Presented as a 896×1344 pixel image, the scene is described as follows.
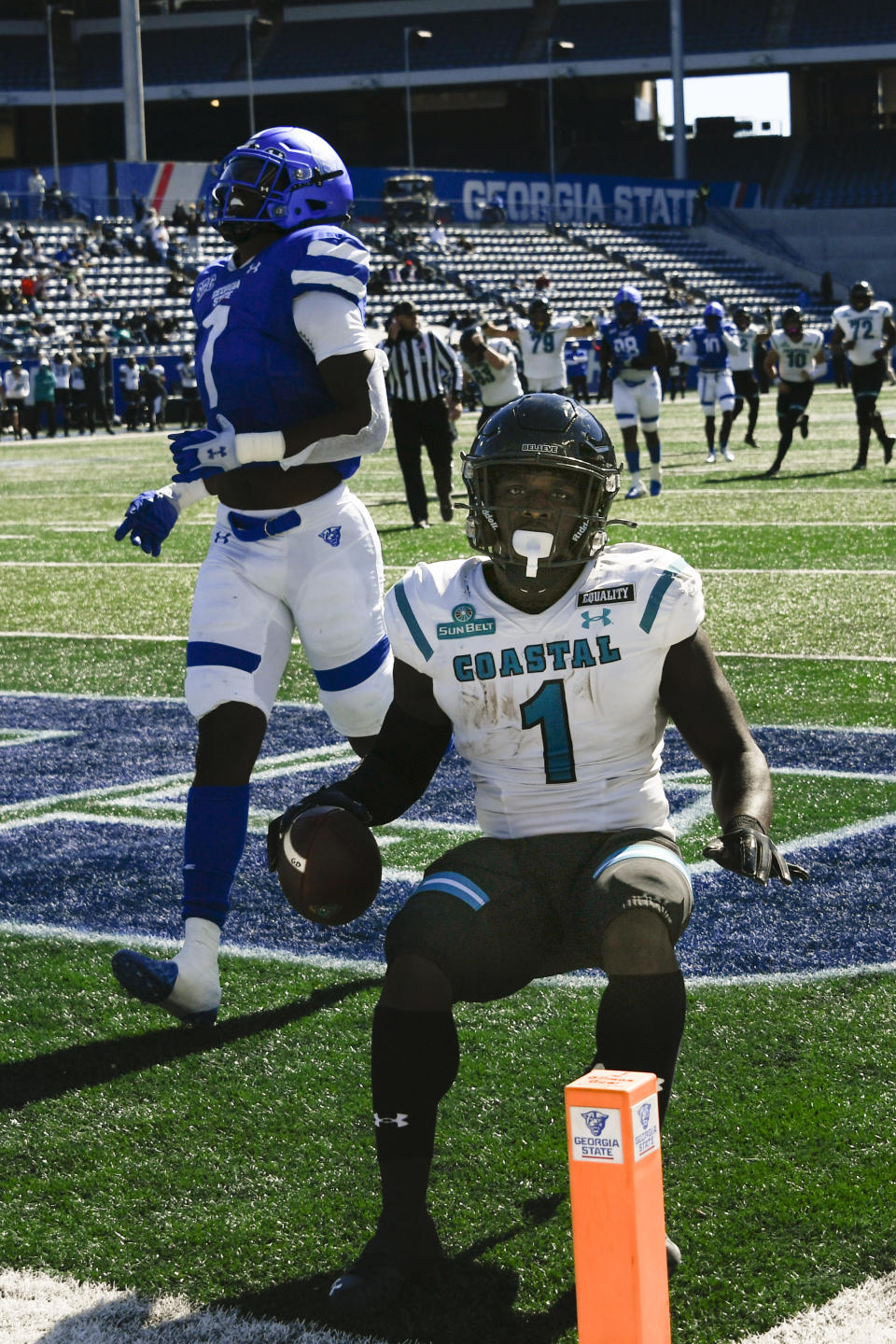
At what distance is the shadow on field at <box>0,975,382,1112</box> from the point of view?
11.5ft

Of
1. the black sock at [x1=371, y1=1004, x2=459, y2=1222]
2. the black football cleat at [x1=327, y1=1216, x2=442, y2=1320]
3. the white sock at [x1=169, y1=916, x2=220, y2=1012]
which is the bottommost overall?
the black football cleat at [x1=327, y1=1216, x2=442, y2=1320]

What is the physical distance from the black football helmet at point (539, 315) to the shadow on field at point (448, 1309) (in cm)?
1488

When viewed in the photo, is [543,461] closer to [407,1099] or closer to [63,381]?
[407,1099]

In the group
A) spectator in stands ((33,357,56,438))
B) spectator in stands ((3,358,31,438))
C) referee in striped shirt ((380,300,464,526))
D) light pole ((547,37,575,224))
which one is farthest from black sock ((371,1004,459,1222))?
light pole ((547,37,575,224))

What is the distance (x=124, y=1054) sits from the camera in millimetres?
3674

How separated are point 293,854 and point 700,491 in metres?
13.3

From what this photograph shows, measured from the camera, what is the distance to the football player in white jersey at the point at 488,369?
15523 millimetres

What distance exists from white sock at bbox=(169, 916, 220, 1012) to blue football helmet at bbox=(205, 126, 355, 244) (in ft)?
5.59

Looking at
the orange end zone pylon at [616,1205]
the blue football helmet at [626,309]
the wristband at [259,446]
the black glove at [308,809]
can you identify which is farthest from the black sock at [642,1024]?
the blue football helmet at [626,309]

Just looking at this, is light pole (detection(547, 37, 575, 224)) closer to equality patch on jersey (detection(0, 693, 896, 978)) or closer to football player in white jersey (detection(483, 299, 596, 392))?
football player in white jersey (detection(483, 299, 596, 392))

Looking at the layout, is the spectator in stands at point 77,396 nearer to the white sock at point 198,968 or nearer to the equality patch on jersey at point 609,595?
the white sock at point 198,968

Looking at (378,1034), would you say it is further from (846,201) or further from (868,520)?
(846,201)

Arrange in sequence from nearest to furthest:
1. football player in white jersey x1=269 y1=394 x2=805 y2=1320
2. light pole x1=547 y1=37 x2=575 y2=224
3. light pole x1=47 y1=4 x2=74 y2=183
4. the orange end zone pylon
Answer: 1. the orange end zone pylon
2. football player in white jersey x1=269 y1=394 x2=805 y2=1320
3. light pole x1=547 y1=37 x2=575 y2=224
4. light pole x1=47 y1=4 x2=74 y2=183

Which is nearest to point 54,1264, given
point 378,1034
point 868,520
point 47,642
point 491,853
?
point 378,1034
